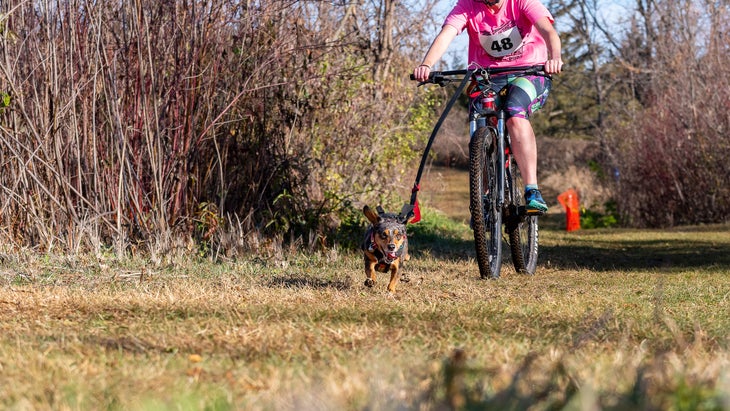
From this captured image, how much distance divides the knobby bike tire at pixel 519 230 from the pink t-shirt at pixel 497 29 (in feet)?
2.38

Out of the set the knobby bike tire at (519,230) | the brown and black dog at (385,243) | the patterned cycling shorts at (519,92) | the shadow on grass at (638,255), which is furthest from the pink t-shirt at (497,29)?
the shadow on grass at (638,255)

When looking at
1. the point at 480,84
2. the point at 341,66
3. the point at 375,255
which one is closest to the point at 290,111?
the point at 341,66

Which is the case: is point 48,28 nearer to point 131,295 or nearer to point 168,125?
point 168,125

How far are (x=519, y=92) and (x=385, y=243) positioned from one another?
178 centimetres

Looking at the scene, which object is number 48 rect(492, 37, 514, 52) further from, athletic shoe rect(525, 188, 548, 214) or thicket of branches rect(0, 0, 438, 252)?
thicket of branches rect(0, 0, 438, 252)

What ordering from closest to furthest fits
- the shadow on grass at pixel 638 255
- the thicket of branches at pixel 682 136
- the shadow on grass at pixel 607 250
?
the shadow on grass at pixel 638 255
the shadow on grass at pixel 607 250
the thicket of branches at pixel 682 136

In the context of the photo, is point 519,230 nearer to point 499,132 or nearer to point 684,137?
point 499,132

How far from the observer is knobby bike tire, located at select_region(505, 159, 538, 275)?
20.5ft

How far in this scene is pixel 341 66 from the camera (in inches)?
324

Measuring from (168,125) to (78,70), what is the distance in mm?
711

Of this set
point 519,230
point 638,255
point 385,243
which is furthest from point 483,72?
point 638,255

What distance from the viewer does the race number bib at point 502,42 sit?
5910mm

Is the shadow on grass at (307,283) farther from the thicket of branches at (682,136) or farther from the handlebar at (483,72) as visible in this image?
the thicket of branches at (682,136)

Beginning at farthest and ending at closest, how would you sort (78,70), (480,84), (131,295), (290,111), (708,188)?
(708,188), (290,111), (78,70), (480,84), (131,295)
